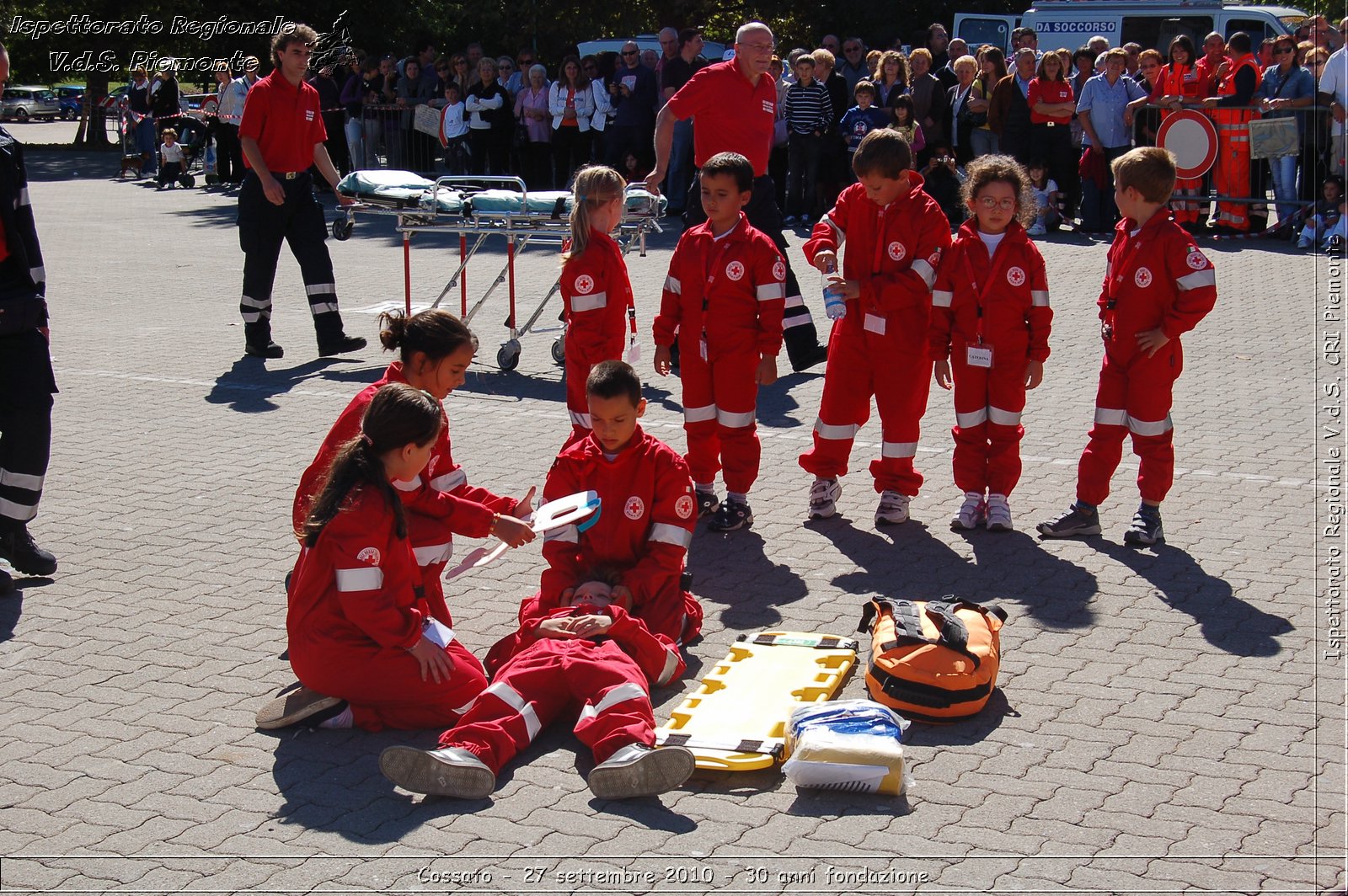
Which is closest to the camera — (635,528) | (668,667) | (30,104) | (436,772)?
(436,772)

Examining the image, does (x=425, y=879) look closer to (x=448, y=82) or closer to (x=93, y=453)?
(x=93, y=453)

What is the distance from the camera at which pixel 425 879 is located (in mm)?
3648

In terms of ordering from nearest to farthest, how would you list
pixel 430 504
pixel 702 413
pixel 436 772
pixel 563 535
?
pixel 436 772, pixel 430 504, pixel 563 535, pixel 702 413

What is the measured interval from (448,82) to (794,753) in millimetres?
19409

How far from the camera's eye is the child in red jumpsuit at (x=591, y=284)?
6773 millimetres

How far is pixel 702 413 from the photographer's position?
666 cm

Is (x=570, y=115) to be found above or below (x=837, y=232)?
above

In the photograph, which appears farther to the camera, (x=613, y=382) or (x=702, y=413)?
(x=702, y=413)

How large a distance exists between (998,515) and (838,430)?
33.8 inches

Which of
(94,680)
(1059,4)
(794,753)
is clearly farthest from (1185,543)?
(1059,4)

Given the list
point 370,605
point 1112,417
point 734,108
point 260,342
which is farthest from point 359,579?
point 260,342

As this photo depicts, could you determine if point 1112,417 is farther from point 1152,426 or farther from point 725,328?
point 725,328

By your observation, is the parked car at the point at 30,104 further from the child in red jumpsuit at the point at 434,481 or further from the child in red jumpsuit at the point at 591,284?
the child in red jumpsuit at the point at 434,481

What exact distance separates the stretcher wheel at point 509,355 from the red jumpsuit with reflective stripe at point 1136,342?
15.4 ft
